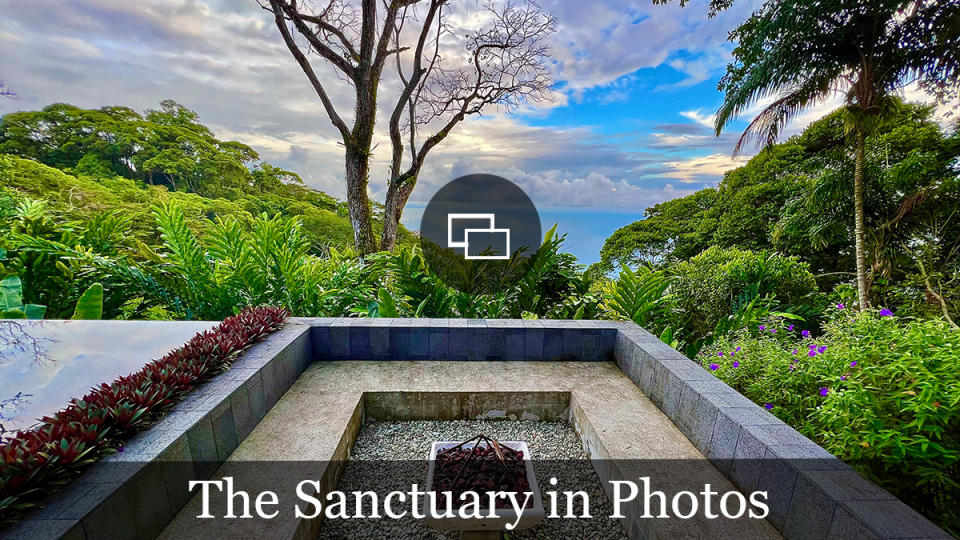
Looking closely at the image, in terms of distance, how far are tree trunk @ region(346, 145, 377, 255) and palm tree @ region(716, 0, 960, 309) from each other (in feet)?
23.6

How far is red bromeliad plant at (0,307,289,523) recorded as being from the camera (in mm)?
1163

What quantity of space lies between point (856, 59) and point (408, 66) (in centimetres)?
814

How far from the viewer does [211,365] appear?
6.82 ft

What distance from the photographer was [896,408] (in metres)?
1.60

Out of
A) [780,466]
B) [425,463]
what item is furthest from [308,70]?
[780,466]

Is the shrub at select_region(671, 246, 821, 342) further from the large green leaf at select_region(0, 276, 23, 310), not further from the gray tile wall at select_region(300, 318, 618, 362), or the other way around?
the large green leaf at select_region(0, 276, 23, 310)

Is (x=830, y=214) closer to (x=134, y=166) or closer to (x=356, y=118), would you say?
(x=356, y=118)

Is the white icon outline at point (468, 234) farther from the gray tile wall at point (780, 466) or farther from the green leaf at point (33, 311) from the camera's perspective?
the green leaf at point (33, 311)

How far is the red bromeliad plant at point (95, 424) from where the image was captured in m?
1.16

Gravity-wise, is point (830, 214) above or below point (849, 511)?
above

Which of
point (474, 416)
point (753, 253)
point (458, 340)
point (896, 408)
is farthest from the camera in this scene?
point (753, 253)

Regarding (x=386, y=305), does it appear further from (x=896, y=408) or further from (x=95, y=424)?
(x=896, y=408)

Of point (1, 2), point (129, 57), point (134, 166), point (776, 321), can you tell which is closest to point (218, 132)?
point (134, 166)

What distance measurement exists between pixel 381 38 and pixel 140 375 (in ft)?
22.4
